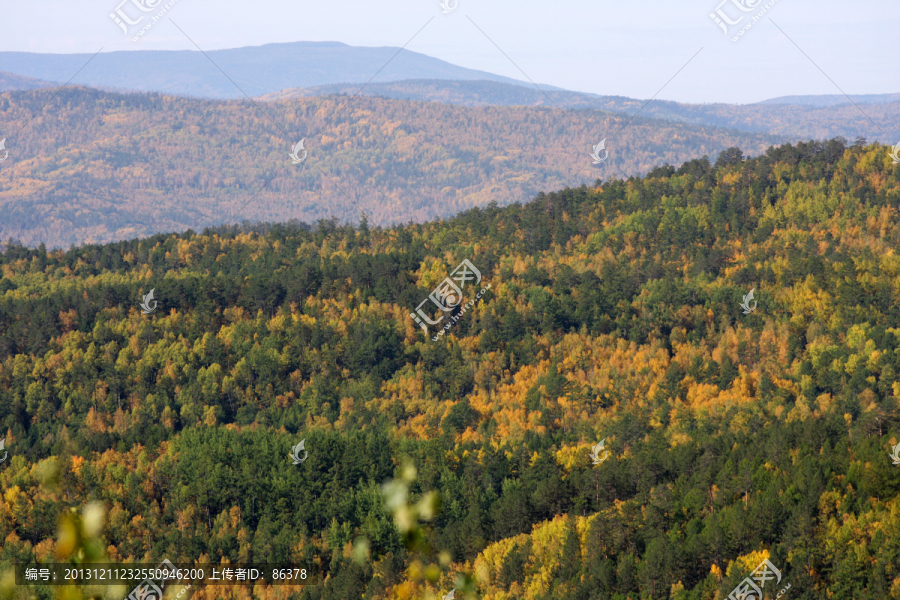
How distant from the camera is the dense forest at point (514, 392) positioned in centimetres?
6788

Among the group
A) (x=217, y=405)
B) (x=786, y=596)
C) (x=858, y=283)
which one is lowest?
(x=217, y=405)

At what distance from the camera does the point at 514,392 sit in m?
129

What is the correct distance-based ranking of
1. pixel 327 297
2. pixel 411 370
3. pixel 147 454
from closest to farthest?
pixel 147 454 < pixel 411 370 < pixel 327 297

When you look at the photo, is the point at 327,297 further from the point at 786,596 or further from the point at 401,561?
the point at 786,596

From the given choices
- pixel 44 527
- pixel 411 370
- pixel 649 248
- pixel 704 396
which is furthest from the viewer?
pixel 649 248

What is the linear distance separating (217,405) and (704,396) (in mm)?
71974

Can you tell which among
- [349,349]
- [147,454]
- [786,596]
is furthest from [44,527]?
[786,596]

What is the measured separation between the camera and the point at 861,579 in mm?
57188

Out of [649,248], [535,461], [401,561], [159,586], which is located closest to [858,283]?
[649,248]

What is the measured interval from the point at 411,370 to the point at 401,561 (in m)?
66.6

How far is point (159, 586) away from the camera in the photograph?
71.9m

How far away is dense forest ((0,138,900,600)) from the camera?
67.9m

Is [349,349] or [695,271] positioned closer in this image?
[349,349]

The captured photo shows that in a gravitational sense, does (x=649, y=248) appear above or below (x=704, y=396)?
above
